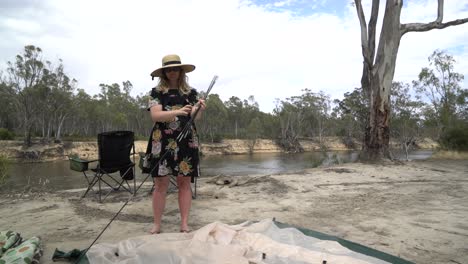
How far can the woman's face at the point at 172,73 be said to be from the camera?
2699 mm

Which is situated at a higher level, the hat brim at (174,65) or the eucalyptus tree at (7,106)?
the eucalyptus tree at (7,106)

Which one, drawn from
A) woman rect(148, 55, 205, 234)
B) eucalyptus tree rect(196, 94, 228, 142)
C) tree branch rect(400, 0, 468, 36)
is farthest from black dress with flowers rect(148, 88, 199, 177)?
eucalyptus tree rect(196, 94, 228, 142)

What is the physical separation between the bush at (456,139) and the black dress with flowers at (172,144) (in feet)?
44.7

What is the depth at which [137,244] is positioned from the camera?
2129mm

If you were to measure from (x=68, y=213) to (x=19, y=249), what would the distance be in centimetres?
148

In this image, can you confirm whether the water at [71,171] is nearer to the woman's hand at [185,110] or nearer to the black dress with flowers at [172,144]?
the black dress with flowers at [172,144]

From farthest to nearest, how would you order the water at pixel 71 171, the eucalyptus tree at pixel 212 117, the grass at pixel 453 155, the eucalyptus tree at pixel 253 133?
1. the eucalyptus tree at pixel 253 133
2. the eucalyptus tree at pixel 212 117
3. the grass at pixel 453 155
4. the water at pixel 71 171

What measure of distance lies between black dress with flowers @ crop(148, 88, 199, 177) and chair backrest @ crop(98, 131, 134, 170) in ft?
5.87

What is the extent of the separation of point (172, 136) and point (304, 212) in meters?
1.64

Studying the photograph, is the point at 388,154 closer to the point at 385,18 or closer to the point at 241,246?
→ the point at 385,18

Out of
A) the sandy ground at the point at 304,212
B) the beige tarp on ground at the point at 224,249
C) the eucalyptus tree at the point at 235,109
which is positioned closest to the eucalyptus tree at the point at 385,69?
the sandy ground at the point at 304,212

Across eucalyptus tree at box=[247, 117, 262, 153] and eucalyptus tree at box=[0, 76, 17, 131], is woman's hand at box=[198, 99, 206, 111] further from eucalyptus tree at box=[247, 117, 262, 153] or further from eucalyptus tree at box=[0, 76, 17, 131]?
eucalyptus tree at box=[247, 117, 262, 153]

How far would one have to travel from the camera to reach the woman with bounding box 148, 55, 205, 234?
260 centimetres

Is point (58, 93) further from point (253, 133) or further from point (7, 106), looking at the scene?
point (253, 133)
